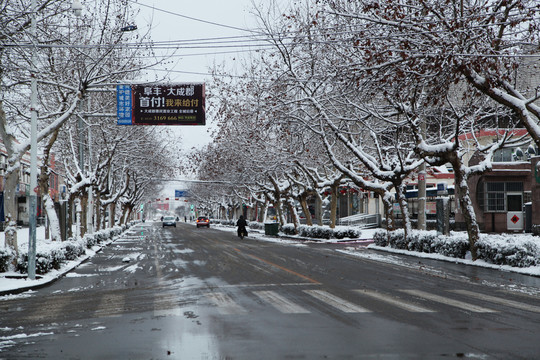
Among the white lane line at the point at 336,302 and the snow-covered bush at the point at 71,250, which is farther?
the snow-covered bush at the point at 71,250

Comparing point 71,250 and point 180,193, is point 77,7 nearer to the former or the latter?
point 71,250

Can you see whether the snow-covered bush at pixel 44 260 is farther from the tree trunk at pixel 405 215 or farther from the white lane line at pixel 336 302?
the tree trunk at pixel 405 215

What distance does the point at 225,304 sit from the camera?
12.2 meters

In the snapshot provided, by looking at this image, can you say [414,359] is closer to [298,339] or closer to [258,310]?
[298,339]

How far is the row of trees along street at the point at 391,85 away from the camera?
15109mm

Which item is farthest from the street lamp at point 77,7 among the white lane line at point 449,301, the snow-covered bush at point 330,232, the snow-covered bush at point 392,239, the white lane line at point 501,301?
the snow-covered bush at point 330,232

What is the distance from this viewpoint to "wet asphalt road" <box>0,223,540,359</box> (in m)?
7.84

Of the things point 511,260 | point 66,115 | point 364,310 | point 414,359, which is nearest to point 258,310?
point 364,310

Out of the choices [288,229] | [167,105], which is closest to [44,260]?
[167,105]

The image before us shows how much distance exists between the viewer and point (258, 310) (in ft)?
36.9

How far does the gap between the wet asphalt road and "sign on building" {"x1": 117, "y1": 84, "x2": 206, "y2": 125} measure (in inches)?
326

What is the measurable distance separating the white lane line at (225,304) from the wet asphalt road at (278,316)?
0.02 metres

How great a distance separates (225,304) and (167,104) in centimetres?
1493

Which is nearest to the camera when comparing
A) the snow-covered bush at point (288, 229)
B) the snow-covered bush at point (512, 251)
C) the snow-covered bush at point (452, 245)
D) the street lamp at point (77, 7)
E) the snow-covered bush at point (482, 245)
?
the street lamp at point (77, 7)
